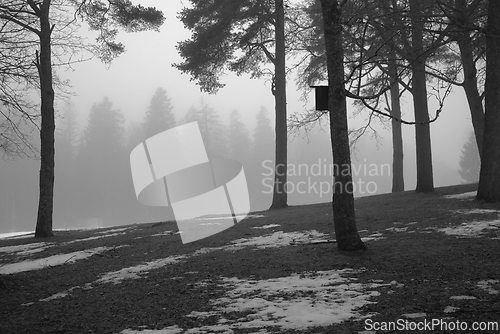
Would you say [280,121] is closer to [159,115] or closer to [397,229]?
[397,229]

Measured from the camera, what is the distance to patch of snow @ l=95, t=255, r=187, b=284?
660cm

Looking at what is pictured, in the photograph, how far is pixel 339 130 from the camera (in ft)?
21.6

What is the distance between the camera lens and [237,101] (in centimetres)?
14425

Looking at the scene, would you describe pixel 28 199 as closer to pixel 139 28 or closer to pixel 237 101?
pixel 139 28

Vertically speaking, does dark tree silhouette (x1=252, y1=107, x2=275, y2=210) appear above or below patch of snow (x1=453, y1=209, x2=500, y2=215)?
above

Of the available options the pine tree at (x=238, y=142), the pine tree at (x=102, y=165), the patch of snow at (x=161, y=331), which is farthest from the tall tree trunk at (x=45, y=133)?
the pine tree at (x=238, y=142)

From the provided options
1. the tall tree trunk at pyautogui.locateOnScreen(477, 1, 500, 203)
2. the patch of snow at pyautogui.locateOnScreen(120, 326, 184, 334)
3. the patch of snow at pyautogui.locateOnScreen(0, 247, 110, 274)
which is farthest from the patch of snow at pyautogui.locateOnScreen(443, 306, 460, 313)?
the patch of snow at pyautogui.locateOnScreen(0, 247, 110, 274)

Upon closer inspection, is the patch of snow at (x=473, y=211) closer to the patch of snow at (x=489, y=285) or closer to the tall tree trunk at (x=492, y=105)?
the tall tree trunk at (x=492, y=105)

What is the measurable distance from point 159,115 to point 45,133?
39513 mm

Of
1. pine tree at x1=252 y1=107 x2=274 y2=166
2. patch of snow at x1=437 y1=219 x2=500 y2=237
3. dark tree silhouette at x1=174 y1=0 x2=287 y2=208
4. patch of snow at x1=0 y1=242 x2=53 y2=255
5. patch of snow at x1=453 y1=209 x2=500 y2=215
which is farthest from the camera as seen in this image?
pine tree at x1=252 y1=107 x2=274 y2=166

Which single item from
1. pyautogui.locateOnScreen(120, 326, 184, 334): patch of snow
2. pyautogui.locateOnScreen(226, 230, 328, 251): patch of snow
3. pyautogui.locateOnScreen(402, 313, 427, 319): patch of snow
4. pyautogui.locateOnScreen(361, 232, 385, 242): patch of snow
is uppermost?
pyautogui.locateOnScreen(361, 232, 385, 242): patch of snow

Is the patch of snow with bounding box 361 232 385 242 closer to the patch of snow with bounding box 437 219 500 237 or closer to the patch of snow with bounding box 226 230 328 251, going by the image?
the patch of snow with bounding box 226 230 328 251

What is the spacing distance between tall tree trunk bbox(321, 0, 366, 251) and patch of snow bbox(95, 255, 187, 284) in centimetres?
341

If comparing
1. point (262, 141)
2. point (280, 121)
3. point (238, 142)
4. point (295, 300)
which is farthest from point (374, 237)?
point (262, 141)
